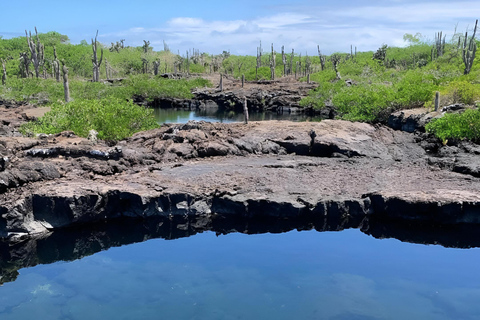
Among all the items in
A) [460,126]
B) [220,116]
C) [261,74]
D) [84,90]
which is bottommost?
[220,116]

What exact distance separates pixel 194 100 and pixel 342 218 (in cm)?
4267

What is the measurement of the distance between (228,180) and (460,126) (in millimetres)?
11579

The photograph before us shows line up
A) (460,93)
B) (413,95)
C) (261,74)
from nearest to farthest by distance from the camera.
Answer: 1. (460,93)
2. (413,95)
3. (261,74)

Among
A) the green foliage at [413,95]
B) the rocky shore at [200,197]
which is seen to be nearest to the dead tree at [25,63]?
the rocky shore at [200,197]

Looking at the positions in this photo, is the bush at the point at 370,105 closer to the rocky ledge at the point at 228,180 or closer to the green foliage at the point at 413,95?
the green foliage at the point at 413,95

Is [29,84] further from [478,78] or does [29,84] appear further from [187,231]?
[478,78]

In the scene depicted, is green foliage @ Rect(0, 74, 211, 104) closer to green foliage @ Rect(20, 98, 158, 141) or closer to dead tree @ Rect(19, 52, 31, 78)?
dead tree @ Rect(19, 52, 31, 78)

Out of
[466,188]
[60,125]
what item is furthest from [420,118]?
[60,125]

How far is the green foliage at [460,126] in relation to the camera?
68.4 ft

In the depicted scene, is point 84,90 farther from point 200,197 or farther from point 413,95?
point 200,197

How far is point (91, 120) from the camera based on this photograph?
2205 cm

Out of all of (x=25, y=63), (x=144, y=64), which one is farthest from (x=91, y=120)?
(x=144, y=64)

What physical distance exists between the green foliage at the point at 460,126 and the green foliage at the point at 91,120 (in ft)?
46.7

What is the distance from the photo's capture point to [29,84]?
42.2 meters
